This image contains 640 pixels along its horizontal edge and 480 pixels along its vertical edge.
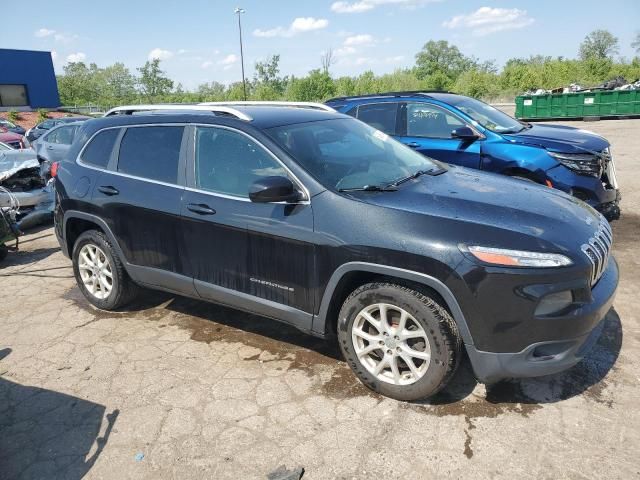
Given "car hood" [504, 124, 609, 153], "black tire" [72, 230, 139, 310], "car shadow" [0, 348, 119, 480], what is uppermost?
"car hood" [504, 124, 609, 153]

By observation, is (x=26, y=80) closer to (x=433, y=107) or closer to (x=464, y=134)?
(x=433, y=107)

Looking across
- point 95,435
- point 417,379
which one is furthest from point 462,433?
point 95,435

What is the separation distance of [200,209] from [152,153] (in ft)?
2.59

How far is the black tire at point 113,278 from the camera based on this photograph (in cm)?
A: 431

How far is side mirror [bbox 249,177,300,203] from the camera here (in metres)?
3.04

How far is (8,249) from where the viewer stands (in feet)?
22.2

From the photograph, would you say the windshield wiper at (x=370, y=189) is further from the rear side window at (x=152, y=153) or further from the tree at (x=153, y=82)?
the tree at (x=153, y=82)

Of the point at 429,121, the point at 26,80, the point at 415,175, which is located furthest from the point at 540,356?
the point at 26,80

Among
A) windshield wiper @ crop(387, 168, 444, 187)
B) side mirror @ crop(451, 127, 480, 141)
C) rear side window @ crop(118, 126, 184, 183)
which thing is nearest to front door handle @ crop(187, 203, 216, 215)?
rear side window @ crop(118, 126, 184, 183)

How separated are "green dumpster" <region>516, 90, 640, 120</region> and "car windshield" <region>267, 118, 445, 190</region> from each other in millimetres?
23448

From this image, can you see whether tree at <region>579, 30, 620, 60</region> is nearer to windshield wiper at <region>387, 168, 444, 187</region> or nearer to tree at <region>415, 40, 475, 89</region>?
tree at <region>415, 40, 475, 89</region>

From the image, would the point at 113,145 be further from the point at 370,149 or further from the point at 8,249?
the point at 8,249

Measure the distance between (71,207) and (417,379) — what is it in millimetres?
3384

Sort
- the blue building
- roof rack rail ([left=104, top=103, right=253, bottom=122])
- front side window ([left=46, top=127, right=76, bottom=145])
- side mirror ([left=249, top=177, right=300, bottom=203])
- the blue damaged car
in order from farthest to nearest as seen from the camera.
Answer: the blue building < front side window ([left=46, top=127, right=76, bottom=145]) < the blue damaged car < roof rack rail ([left=104, top=103, right=253, bottom=122]) < side mirror ([left=249, top=177, right=300, bottom=203])
